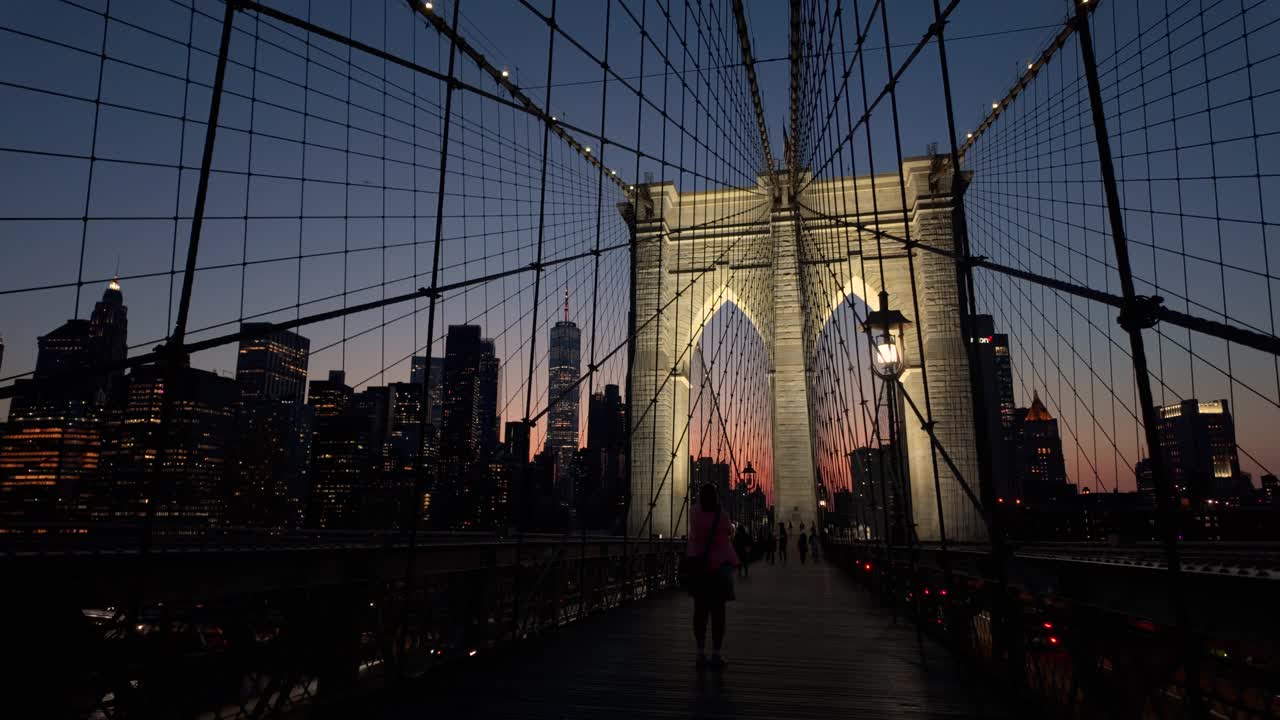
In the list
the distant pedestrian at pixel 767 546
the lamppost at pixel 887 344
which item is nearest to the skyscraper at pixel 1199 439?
the lamppost at pixel 887 344

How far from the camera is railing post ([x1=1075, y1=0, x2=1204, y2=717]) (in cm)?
160

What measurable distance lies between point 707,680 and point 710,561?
2.54 ft

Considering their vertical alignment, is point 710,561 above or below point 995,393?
below

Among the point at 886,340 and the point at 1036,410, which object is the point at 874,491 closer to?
the point at 1036,410

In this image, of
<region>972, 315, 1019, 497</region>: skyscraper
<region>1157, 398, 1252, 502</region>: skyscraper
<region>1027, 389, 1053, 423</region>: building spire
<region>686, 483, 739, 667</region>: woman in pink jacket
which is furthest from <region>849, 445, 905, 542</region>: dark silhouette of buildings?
<region>1157, 398, 1252, 502</region>: skyscraper

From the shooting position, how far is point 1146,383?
175cm

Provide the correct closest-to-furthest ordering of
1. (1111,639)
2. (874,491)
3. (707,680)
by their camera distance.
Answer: (1111,639) < (707,680) < (874,491)

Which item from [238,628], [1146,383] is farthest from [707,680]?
[1146,383]

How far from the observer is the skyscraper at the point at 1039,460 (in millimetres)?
47484

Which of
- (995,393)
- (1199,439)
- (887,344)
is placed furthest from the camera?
(995,393)

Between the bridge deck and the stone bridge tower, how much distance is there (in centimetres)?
1512

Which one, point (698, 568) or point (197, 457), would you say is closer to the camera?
point (698, 568)

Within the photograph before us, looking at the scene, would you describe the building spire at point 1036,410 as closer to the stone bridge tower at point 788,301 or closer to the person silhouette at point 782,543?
the stone bridge tower at point 788,301

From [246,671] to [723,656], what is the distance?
7.92 feet
